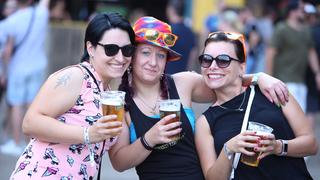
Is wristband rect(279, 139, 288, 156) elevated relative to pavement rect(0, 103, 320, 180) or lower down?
elevated

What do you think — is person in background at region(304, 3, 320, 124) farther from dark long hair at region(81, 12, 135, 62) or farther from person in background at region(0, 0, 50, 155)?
dark long hair at region(81, 12, 135, 62)

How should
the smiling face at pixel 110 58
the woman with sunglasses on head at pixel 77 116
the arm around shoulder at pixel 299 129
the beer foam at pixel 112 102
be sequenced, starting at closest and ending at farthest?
the beer foam at pixel 112 102
the woman with sunglasses on head at pixel 77 116
the smiling face at pixel 110 58
the arm around shoulder at pixel 299 129

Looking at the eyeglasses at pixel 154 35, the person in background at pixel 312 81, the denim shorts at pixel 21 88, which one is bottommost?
the denim shorts at pixel 21 88

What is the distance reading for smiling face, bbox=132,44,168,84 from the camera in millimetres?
3900

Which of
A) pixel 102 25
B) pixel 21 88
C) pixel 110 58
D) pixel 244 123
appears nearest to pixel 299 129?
pixel 244 123

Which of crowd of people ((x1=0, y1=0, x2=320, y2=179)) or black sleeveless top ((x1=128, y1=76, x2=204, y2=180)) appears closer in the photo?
crowd of people ((x1=0, y1=0, x2=320, y2=179))

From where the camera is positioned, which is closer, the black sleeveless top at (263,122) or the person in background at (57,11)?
the black sleeveless top at (263,122)

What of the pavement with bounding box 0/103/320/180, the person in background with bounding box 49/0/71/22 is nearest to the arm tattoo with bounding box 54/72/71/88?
the pavement with bounding box 0/103/320/180

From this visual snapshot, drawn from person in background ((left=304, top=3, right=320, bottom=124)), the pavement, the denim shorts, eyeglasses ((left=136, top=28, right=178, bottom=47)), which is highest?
eyeglasses ((left=136, top=28, right=178, bottom=47))

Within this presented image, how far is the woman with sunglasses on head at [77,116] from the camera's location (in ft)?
11.3

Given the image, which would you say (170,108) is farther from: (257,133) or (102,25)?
(102,25)

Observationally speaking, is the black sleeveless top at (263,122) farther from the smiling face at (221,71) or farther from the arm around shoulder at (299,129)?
the smiling face at (221,71)

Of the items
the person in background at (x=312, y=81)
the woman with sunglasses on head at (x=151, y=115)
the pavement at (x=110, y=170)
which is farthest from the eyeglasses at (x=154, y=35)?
the person in background at (x=312, y=81)

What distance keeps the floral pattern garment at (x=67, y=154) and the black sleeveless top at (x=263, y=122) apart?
0.74 m
